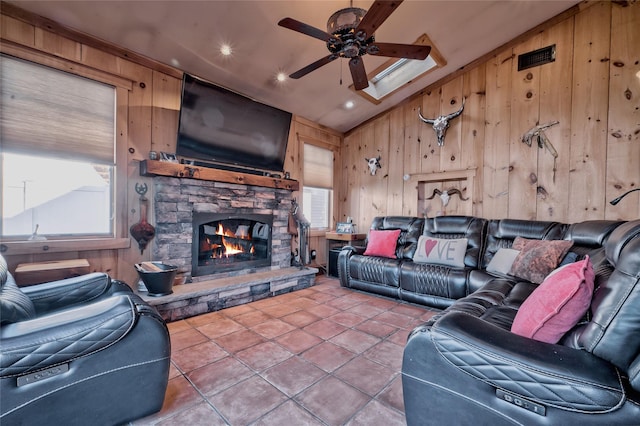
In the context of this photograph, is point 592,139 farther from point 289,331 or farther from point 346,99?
point 289,331

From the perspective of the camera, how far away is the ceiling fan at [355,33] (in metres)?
1.85

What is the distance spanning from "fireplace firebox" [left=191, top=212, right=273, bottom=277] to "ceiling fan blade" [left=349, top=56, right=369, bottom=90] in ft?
6.78

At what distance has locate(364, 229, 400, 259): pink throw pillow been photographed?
12.0 ft

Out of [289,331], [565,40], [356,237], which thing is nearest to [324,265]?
[356,237]

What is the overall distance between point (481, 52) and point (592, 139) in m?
1.71

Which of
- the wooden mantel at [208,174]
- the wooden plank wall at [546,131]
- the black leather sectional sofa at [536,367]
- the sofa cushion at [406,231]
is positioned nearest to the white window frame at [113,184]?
the wooden mantel at [208,174]

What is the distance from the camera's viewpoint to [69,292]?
1.73m

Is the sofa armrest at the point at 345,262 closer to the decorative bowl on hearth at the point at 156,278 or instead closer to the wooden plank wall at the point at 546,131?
the wooden plank wall at the point at 546,131

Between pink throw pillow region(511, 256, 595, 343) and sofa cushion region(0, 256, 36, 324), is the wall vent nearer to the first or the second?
pink throw pillow region(511, 256, 595, 343)

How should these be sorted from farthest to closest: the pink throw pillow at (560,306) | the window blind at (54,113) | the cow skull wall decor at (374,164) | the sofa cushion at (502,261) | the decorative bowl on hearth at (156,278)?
the cow skull wall decor at (374,164) → the sofa cushion at (502,261) → the decorative bowl on hearth at (156,278) → the window blind at (54,113) → the pink throw pillow at (560,306)

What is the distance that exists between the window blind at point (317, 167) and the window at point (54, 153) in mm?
2635

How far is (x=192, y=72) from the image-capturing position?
10.1ft

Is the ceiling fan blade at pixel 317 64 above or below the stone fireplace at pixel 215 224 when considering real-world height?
above

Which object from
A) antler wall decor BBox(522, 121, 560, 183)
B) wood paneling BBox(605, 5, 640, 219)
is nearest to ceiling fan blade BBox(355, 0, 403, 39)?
antler wall decor BBox(522, 121, 560, 183)
